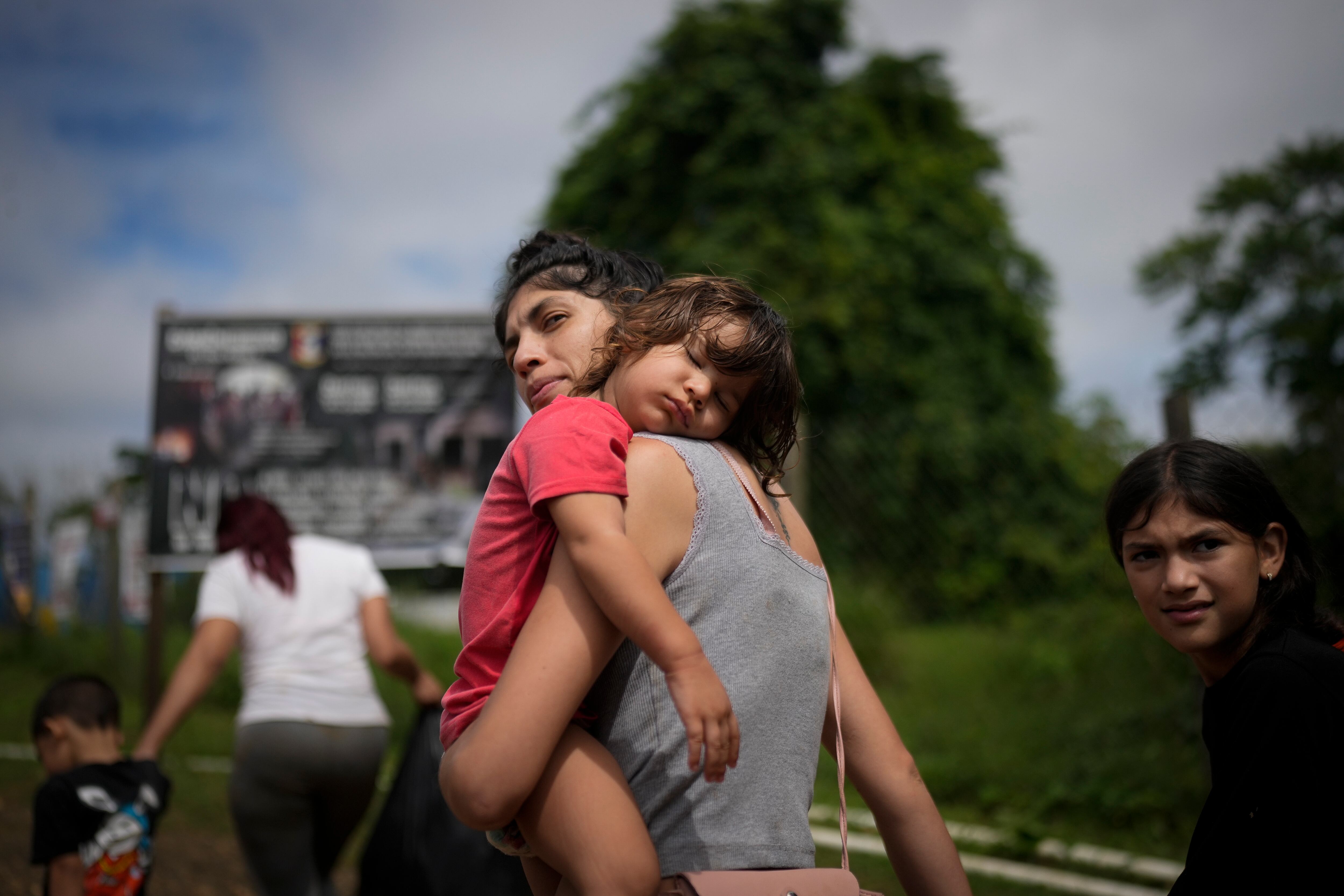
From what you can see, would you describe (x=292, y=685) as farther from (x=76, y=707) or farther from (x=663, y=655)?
(x=663, y=655)

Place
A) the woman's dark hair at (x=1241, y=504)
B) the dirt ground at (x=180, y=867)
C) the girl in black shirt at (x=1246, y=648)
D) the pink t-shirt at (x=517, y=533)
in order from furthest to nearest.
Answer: the dirt ground at (x=180, y=867)
the woman's dark hair at (x=1241, y=504)
the girl in black shirt at (x=1246, y=648)
the pink t-shirt at (x=517, y=533)

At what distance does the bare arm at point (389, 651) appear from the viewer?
391 cm

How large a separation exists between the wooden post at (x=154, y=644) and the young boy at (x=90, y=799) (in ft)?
12.6

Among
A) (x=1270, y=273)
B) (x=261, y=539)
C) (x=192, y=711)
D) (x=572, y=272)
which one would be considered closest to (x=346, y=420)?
→ (x=192, y=711)

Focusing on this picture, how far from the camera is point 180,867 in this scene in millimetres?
5133

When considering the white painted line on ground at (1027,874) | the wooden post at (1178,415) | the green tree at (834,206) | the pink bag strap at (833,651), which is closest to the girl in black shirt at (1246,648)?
the pink bag strap at (833,651)

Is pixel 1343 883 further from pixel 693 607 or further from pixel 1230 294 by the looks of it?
pixel 1230 294

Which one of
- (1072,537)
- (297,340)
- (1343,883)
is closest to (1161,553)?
(1343,883)

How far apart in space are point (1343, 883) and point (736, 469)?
111cm

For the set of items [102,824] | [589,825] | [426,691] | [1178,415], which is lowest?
[102,824]

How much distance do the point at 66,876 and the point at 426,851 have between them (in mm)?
1035

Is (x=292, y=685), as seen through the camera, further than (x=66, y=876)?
Yes

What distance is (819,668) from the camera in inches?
55.1

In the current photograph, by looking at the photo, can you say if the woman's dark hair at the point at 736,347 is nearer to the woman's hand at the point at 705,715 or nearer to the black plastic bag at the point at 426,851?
the woman's hand at the point at 705,715
